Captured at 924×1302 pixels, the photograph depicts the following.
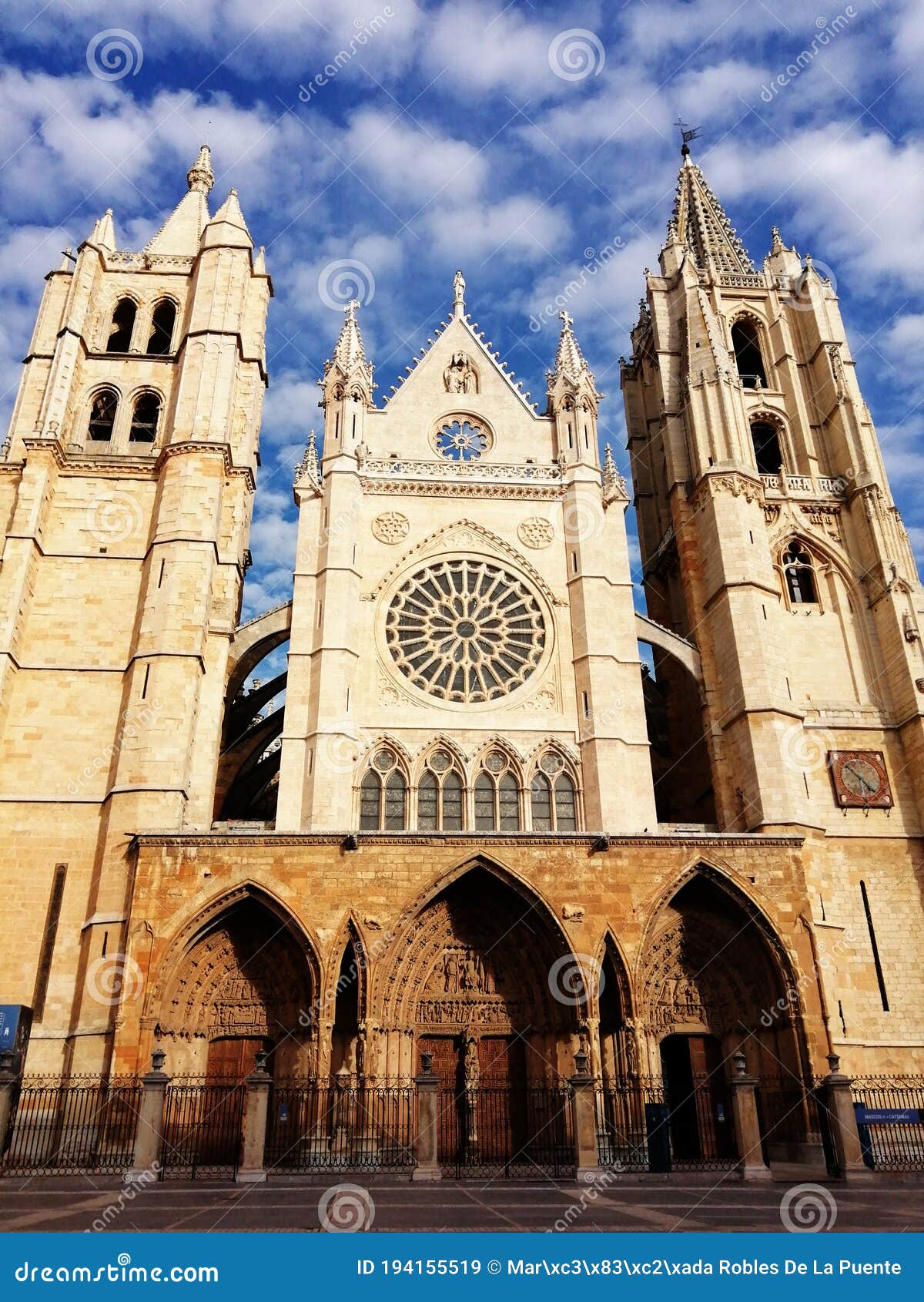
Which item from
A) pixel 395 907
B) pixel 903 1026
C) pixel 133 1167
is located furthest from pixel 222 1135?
pixel 903 1026

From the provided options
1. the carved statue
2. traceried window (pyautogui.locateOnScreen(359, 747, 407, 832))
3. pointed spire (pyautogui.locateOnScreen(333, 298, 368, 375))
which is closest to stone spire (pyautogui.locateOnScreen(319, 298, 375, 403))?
pointed spire (pyautogui.locateOnScreen(333, 298, 368, 375))

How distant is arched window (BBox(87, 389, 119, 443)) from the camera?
74.5 feet

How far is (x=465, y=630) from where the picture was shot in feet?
65.6

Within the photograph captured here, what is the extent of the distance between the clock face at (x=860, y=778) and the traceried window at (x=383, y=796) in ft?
28.9

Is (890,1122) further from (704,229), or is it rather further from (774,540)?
(704,229)

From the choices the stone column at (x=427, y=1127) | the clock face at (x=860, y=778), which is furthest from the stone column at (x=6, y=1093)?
the clock face at (x=860, y=778)

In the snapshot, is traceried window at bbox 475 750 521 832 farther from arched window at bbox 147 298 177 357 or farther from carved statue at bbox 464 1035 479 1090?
arched window at bbox 147 298 177 357

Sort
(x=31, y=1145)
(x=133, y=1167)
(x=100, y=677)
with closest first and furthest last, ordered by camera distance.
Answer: (x=133, y=1167) → (x=31, y=1145) → (x=100, y=677)

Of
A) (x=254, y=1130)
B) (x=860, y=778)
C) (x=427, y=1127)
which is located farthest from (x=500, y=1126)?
(x=860, y=778)

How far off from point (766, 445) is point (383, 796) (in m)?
14.8

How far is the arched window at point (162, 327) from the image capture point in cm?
2477

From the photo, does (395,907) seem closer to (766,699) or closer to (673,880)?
(673,880)

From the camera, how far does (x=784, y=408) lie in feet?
82.5

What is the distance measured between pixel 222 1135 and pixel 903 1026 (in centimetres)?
1202
